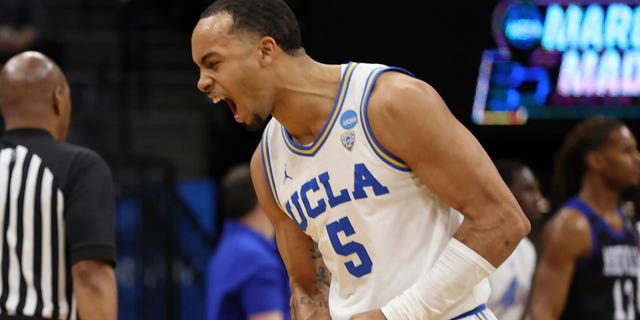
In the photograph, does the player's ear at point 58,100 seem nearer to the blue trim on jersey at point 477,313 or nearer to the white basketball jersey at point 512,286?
the blue trim on jersey at point 477,313

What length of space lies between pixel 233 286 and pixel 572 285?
73.3 inches

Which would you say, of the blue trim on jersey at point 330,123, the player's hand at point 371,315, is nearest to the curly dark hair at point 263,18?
the blue trim on jersey at point 330,123

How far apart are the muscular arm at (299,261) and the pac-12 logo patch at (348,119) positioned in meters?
0.47

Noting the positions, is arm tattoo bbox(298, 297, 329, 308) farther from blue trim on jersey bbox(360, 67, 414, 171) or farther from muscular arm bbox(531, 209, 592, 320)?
muscular arm bbox(531, 209, 592, 320)

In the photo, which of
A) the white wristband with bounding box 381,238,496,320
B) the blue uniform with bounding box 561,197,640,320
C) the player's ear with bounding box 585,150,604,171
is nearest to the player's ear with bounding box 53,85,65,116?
the white wristband with bounding box 381,238,496,320

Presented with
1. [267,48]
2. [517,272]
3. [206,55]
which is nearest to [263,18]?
[267,48]

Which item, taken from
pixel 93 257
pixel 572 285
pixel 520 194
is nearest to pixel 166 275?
pixel 520 194

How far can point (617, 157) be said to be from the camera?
249 inches

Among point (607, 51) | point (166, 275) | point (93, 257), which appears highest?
point (607, 51)

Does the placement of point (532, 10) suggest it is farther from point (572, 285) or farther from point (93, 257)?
point (93, 257)

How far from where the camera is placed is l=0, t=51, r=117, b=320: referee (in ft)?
14.3

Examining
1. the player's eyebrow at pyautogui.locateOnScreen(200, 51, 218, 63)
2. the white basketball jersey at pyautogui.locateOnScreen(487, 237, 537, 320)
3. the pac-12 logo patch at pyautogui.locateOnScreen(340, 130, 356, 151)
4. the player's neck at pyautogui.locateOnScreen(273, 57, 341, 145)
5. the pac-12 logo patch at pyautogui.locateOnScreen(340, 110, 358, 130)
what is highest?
the player's eyebrow at pyautogui.locateOnScreen(200, 51, 218, 63)

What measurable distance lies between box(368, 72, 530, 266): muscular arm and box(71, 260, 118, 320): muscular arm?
5.34 ft

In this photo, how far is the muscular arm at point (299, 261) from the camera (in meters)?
3.76
